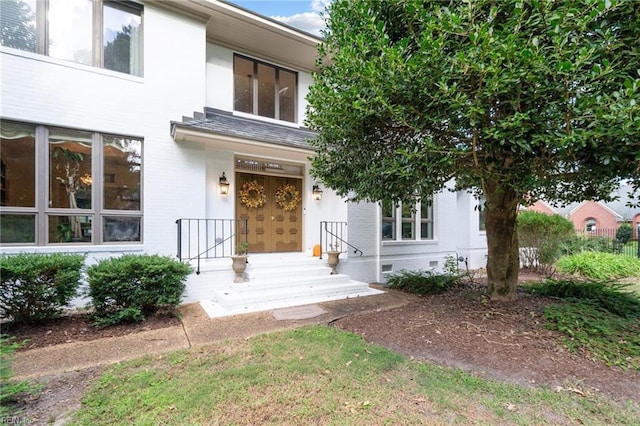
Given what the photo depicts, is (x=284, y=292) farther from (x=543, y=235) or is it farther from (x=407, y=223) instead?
(x=543, y=235)

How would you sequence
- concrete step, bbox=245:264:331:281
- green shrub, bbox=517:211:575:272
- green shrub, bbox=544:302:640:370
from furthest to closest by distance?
green shrub, bbox=517:211:575:272, concrete step, bbox=245:264:331:281, green shrub, bbox=544:302:640:370

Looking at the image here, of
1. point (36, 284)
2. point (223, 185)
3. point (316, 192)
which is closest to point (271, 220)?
point (316, 192)

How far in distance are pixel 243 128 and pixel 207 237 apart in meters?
2.81

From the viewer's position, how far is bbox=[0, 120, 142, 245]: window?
556 centimetres

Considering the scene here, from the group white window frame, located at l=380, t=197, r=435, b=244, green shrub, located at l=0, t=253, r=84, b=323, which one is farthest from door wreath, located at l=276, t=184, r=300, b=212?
green shrub, located at l=0, t=253, r=84, b=323

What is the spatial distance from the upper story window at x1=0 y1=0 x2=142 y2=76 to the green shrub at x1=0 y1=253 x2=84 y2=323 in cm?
416

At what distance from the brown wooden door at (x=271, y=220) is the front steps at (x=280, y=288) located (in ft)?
1.93

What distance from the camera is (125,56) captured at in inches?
262

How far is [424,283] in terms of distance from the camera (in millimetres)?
7570

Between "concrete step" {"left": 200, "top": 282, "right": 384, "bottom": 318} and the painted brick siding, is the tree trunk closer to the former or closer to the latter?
"concrete step" {"left": 200, "top": 282, "right": 384, "bottom": 318}

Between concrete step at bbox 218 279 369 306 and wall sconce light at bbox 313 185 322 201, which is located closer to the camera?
concrete step at bbox 218 279 369 306

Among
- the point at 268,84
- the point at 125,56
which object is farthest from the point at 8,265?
the point at 268,84

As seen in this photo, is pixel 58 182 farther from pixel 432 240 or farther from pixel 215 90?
pixel 432 240

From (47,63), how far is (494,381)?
887cm
